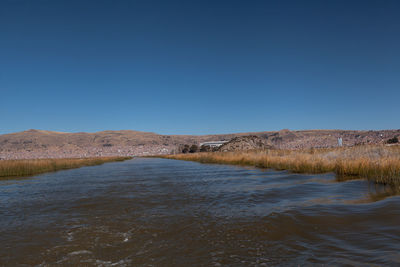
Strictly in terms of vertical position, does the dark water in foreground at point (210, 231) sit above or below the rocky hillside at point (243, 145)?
below

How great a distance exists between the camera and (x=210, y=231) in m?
4.05

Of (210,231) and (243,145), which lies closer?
(210,231)

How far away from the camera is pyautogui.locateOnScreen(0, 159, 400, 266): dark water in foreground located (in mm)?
2975

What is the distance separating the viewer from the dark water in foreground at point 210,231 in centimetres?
297

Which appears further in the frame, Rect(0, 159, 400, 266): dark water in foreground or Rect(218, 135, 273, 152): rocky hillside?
Rect(218, 135, 273, 152): rocky hillside

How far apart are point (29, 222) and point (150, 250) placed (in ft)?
10.6

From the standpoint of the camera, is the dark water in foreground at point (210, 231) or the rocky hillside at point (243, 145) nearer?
the dark water in foreground at point (210, 231)

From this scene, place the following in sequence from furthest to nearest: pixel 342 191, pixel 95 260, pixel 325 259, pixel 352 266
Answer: pixel 342 191 < pixel 95 260 < pixel 325 259 < pixel 352 266

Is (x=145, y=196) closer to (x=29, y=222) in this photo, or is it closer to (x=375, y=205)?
(x=29, y=222)

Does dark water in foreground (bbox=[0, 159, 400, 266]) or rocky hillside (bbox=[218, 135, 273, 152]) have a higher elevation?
rocky hillside (bbox=[218, 135, 273, 152])

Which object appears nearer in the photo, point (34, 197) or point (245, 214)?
point (245, 214)

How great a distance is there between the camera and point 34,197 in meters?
7.83

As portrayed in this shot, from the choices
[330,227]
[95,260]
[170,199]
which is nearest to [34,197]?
[170,199]

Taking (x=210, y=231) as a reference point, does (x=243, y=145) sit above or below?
above
